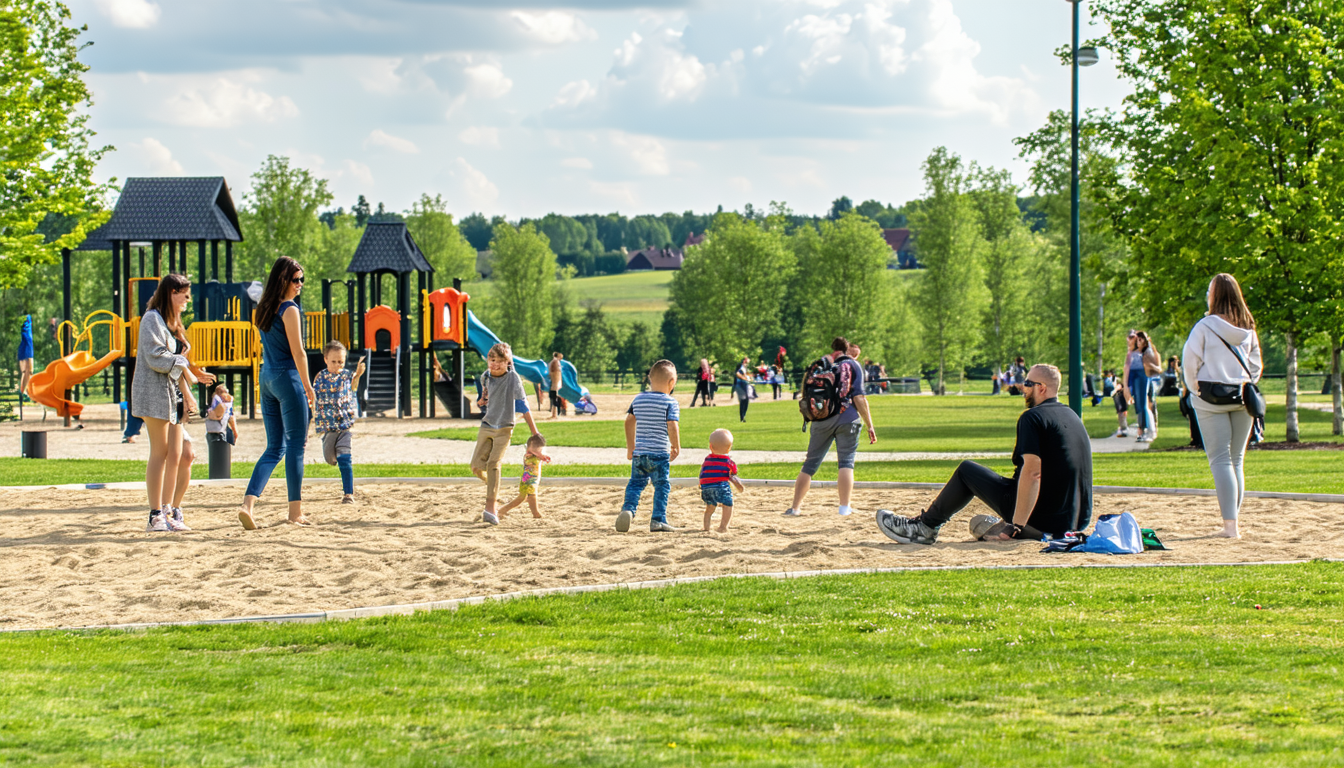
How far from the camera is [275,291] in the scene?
10148 mm

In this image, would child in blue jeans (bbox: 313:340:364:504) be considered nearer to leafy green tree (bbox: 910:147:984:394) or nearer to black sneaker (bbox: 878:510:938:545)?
black sneaker (bbox: 878:510:938:545)

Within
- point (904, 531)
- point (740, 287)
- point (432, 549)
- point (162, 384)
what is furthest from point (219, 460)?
point (740, 287)

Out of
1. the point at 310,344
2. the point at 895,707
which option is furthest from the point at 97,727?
the point at 310,344

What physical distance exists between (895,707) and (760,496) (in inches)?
335

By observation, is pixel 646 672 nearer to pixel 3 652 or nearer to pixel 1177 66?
pixel 3 652

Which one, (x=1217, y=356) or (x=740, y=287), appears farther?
(x=740, y=287)

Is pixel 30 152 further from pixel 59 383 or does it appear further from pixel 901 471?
pixel 901 471

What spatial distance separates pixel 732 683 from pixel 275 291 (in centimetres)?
620

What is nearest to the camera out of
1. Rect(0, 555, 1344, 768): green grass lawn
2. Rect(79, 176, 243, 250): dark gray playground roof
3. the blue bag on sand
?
Rect(0, 555, 1344, 768): green grass lawn

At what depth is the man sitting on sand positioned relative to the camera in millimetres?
9273

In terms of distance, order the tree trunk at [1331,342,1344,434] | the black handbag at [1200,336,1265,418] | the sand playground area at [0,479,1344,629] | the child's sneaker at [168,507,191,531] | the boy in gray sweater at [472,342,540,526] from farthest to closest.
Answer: the tree trunk at [1331,342,1344,434], the boy in gray sweater at [472,342,540,526], the child's sneaker at [168,507,191,531], the black handbag at [1200,336,1265,418], the sand playground area at [0,479,1344,629]

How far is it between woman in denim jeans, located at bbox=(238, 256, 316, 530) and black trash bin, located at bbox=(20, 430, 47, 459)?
10.7 m

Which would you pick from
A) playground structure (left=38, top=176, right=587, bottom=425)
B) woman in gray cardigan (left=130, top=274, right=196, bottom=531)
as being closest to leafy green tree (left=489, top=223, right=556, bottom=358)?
playground structure (left=38, top=176, right=587, bottom=425)

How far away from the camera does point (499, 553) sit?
9469 mm
